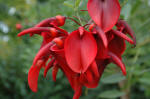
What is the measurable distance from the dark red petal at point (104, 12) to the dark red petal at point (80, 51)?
0.14ft

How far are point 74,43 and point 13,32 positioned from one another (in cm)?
157

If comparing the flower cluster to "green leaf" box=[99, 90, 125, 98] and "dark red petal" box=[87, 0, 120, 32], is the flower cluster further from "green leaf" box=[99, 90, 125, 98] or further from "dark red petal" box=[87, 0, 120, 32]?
"green leaf" box=[99, 90, 125, 98]

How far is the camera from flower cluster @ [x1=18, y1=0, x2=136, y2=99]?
54cm

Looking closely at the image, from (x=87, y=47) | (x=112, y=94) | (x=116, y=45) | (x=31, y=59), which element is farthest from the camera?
(x=31, y=59)

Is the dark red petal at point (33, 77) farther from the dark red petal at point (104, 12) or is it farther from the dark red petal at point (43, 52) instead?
the dark red petal at point (104, 12)

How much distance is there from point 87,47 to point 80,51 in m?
0.02

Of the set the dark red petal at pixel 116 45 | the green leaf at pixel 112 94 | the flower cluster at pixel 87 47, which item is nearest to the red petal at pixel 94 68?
the flower cluster at pixel 87 47

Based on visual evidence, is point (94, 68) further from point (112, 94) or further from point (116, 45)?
point (112, 94)

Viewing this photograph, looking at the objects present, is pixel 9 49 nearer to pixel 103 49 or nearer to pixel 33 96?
pixel 33 96

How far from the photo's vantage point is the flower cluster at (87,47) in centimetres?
54

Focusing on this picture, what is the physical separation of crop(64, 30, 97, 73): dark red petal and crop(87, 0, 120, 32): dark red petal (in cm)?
4

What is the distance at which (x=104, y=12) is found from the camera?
0.57m

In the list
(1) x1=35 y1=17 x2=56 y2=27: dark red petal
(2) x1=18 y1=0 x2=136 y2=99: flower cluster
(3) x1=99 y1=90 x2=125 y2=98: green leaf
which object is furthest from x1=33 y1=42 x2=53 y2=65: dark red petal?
(3) x1=99 y1=90 x2=125 y2=98: green leaf

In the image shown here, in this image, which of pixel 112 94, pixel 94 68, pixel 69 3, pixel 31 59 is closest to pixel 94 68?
pixel 94 68
